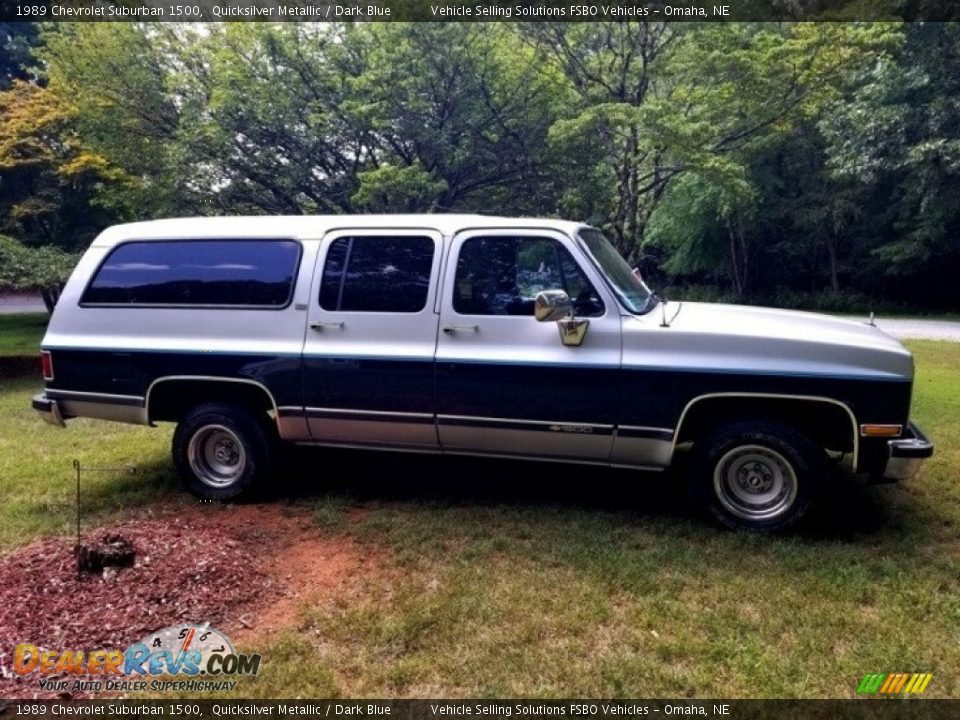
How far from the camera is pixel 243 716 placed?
2.85 m

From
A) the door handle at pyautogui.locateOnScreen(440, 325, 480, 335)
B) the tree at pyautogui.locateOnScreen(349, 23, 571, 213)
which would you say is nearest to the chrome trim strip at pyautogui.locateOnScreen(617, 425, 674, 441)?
the door handle at pyautogui.locateOnScreen(440, 325, 480, 335)

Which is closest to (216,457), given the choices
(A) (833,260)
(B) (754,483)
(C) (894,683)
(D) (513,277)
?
(D) (513,277)

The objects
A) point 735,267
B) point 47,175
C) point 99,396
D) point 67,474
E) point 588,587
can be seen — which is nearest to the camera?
point 588,587

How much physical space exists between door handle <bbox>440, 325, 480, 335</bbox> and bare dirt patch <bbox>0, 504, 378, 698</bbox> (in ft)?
4.93

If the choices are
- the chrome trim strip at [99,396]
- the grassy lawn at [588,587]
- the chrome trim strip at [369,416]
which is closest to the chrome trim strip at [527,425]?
the chrome trim strip at [369,416]

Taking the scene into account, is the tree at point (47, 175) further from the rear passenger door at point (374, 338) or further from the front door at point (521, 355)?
the front door at point (521, 355)

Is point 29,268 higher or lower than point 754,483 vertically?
higher

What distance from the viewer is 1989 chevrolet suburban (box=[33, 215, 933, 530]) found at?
4199 millimetres

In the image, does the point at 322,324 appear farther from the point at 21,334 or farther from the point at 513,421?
the point at 21,334

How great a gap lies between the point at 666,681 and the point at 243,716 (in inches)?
70.1

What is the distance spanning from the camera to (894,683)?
2955mm

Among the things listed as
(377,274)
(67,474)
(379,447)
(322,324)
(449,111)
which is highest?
(449,111)

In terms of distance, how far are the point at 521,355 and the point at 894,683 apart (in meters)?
2.54

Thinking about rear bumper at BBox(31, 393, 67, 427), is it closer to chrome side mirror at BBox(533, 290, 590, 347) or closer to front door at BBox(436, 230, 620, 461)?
front door at BBox(436, 230, 620, 461)
